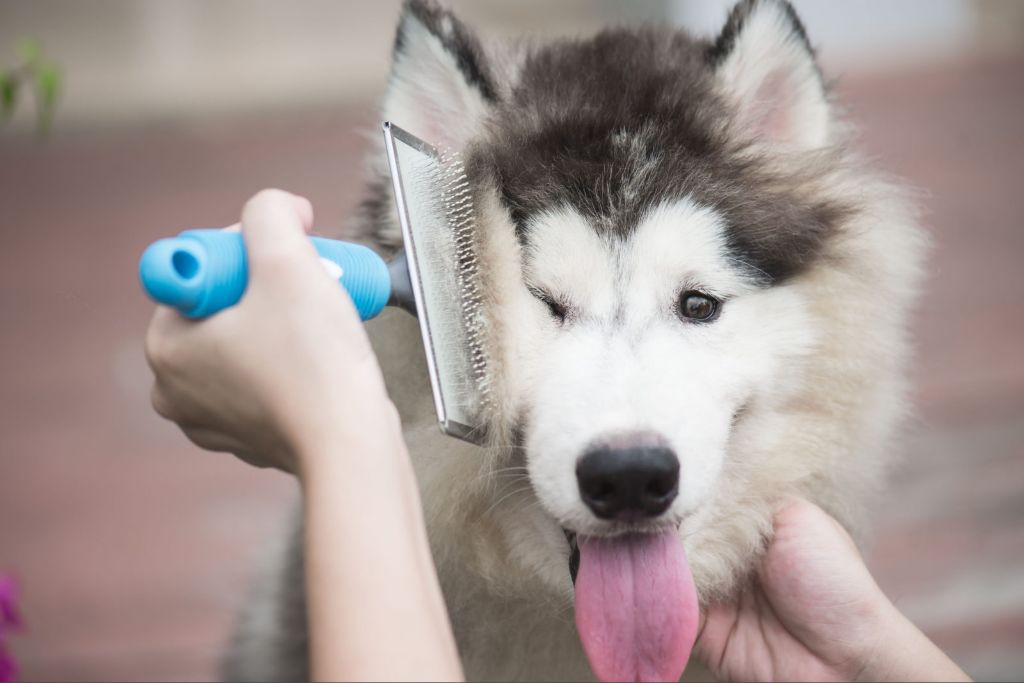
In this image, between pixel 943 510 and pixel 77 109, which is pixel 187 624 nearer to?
pixel 943 510

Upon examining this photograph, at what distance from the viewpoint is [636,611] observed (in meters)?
2.17

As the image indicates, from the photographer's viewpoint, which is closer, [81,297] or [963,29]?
[81,297]

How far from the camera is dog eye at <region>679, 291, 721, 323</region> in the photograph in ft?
7.68

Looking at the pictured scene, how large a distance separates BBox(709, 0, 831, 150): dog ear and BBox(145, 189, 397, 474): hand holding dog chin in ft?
4.46

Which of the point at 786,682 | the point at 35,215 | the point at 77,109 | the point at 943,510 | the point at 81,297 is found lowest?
the point at 943,510

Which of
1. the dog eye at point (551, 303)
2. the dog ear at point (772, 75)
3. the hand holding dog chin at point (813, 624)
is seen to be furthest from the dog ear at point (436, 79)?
the hand holding dog chin at point (813, 624)

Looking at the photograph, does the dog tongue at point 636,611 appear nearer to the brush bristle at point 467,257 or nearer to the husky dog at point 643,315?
the husky dog at point 643,315

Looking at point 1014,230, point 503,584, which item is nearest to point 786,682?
point 503,584

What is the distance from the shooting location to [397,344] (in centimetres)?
249

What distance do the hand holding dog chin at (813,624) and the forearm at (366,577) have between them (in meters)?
1.08

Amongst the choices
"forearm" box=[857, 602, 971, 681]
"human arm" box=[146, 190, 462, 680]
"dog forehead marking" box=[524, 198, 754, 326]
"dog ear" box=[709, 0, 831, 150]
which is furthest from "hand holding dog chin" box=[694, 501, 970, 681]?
"human arm" box=[146, 190, 462, 680]

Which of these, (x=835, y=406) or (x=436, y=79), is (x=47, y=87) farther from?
(x=835, y=406)

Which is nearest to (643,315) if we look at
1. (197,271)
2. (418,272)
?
(418,272)

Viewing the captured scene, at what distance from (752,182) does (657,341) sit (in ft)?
1.63
